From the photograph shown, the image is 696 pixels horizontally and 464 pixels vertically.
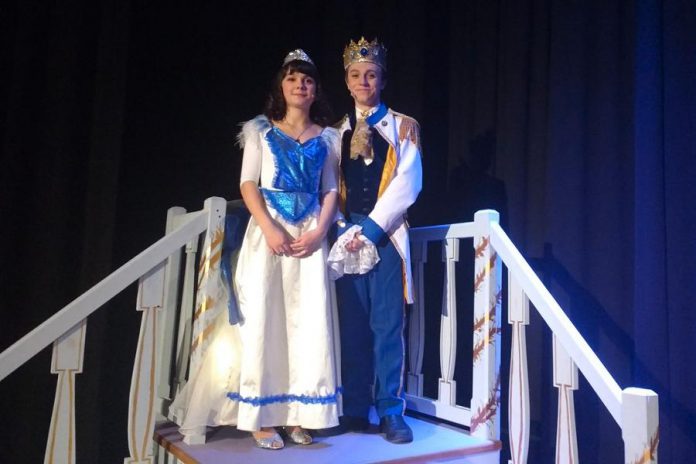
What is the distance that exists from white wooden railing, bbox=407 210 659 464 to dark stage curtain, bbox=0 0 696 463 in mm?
442

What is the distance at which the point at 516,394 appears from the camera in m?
1.84

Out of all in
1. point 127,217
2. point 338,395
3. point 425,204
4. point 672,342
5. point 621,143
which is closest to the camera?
point 338,395

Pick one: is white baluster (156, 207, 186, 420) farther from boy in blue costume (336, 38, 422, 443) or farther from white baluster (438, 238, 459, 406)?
white baluster (438, 238, 459, 406)

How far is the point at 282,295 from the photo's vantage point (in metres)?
1.82

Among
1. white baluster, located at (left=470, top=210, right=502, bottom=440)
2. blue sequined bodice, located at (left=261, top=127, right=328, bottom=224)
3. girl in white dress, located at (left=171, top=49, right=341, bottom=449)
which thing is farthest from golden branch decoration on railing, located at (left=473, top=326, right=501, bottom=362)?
blue sequined bodice, located at (left=261, top=127, right=328, bottom=224)

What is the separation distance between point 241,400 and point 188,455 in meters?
0.21

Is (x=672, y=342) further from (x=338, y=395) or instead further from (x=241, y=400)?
(x=241, y=400)

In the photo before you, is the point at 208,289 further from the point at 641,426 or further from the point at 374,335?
the point at 641,426

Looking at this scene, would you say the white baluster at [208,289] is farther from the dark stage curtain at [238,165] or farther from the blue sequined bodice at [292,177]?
the dark stage curtain at [238,165]

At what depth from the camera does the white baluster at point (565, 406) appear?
1650 mm

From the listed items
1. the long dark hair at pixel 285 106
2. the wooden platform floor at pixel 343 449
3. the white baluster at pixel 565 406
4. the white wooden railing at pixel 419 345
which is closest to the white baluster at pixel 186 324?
the white wooden railing at pixel 419 345

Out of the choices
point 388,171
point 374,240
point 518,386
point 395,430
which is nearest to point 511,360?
point 518,386

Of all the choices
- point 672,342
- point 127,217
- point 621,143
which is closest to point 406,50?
point 621,143

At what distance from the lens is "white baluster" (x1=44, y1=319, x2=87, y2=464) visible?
154cm
